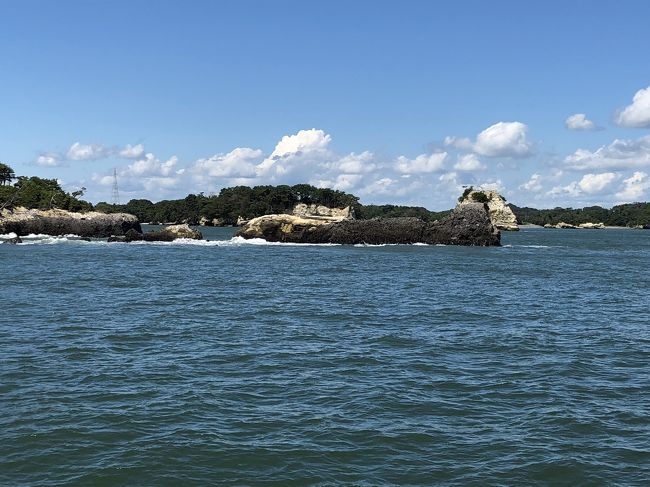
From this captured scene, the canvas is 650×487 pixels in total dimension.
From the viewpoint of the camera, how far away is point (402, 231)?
90.6 metres

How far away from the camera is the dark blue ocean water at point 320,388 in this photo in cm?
1206

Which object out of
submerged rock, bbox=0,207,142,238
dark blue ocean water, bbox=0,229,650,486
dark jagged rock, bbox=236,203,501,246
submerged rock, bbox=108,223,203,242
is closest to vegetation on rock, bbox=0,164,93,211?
submerged rock, bbox=0,207,142,238

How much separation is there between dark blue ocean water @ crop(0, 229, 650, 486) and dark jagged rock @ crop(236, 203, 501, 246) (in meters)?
52.6

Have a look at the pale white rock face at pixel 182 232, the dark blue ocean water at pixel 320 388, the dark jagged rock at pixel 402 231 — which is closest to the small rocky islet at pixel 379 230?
the dark jagged rock at pixel 402 231

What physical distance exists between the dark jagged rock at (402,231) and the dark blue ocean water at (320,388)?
52596 mm

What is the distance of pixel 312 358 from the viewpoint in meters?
20.3

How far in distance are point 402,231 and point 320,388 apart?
7462 centimetres

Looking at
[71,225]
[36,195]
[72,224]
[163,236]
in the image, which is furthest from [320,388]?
[36,195]

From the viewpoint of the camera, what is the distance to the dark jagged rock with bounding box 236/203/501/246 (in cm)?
8969

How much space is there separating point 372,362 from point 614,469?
8900 mm

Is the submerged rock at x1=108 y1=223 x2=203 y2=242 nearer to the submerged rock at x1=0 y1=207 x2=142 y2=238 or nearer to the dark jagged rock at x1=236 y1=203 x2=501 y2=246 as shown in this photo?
the dark jagged rock at x1=236 y1=203 x2=501 y2=246

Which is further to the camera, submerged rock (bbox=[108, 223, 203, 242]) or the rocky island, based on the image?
the rocky island

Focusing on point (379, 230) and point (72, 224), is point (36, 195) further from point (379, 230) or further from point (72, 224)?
point (379, 230)

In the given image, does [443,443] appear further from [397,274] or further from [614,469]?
[397,274]
